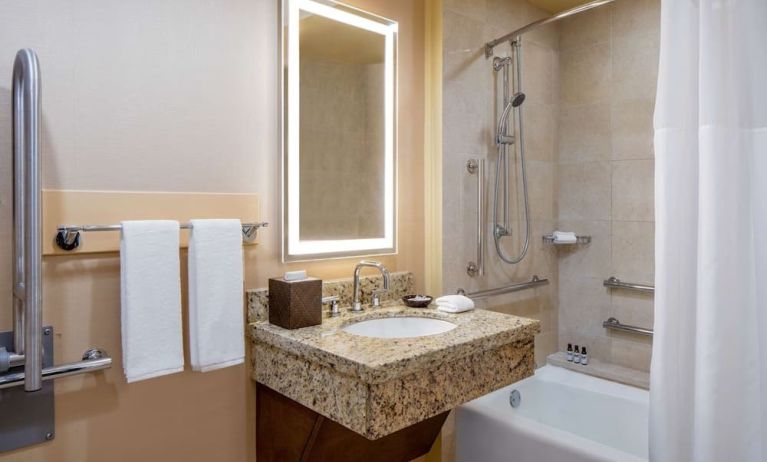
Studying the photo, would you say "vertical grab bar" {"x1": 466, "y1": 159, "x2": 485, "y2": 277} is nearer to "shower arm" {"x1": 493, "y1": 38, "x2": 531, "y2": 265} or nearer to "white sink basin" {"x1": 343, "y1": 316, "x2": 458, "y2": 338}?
"shower arm" {"x1": 493, "y1": 38, "x2": 531, "y2": 265}

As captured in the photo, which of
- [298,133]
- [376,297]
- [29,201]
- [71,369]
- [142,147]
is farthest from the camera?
A: [376,297]

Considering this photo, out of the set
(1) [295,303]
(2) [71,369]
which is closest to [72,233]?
(2) [71,369]

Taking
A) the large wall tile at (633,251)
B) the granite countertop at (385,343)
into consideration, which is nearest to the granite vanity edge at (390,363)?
the granite countertop at (385,343)

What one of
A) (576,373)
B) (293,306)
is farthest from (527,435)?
(293,306)

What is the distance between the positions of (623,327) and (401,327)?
1456 mm

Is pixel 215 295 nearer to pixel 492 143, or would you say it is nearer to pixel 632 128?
pixel 492 143

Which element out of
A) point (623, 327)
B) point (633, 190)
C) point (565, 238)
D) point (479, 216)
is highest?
point (633, 190)

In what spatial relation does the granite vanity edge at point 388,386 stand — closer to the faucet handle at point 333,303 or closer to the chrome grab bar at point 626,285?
the faucet handle at point 333,303

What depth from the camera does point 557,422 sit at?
2.41m

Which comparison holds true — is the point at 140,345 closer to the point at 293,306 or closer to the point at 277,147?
the point at 293,306

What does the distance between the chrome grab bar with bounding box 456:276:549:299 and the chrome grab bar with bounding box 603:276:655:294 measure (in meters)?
0.32

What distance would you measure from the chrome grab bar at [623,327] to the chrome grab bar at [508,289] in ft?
1.24

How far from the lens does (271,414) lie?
157 cm

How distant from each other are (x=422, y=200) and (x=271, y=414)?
40.7 inches
